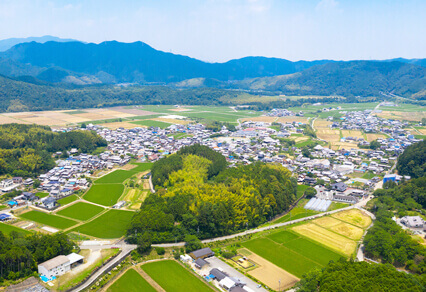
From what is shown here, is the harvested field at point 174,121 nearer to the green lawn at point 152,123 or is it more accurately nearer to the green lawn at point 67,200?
the green lawn at point 152,123

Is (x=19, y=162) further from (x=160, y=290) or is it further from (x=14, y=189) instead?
(x=160, y=290)

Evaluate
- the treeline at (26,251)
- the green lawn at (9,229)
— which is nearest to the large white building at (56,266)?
the treeline at (26,251)

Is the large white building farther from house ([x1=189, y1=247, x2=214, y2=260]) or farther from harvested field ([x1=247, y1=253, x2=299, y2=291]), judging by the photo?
harvested field ([x1=247, y1=253, x2=299, y2=291])

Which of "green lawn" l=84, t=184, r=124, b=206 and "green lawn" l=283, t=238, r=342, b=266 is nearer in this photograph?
"green lawn" l=283, t=238, r=342, b=266

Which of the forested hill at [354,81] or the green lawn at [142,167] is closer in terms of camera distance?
the green lawn at [142,167]

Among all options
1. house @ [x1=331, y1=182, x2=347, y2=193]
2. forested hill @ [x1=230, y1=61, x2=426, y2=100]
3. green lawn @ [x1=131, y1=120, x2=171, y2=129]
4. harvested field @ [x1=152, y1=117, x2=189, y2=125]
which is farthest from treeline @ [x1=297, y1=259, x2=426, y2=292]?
forested hill @ [x1=230, y1=61, x2=426, y2=100]

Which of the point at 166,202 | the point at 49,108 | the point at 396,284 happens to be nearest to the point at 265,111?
the point at 49,108

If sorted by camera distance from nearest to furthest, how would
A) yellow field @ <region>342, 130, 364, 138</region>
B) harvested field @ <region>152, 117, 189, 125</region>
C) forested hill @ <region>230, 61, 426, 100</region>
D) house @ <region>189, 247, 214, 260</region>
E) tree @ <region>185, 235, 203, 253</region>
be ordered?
house @ <region>189, 247, 214, 260</region> < tree @ <region>185, 235, 203, 253</region> < yellow field @ <region>342, 130, 364, 138</region> < harvested field @ <region>152, 117, 189, 125</region> < forested hill @ <region>230, 61, 426, 100</region>
